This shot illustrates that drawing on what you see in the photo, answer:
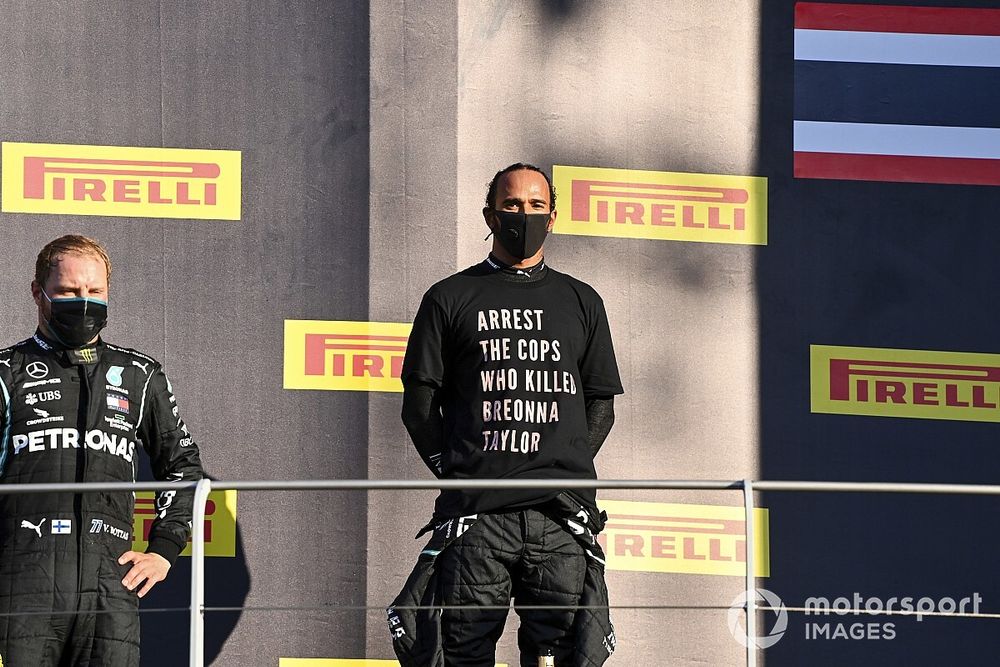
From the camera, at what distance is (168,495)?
2.51 m

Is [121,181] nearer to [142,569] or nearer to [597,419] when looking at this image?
[142,569]

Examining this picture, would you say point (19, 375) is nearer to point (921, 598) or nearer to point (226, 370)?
point (226, 370)

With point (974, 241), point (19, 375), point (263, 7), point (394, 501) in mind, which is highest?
point (263, 7)

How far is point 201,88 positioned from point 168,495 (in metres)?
1.24

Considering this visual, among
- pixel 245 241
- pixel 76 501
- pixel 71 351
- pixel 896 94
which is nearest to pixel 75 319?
pixel 71 351

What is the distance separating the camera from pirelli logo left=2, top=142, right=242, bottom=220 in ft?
10.9

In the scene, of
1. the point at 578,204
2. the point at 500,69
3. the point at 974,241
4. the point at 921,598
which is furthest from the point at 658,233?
the point at 921,598

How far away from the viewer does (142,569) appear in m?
2.41

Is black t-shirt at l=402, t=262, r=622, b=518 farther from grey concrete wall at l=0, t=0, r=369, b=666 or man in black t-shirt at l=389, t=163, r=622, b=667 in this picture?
grey concrete wall at l=0, t=0, r=369, b=666

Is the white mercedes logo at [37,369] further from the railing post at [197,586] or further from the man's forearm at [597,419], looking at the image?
the man's forearm at [597,419]

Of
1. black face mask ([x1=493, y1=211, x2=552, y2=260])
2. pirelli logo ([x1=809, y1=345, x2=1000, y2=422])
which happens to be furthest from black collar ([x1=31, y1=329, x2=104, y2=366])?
pirelli logo ([x1=809, y1=345, x2=1000, y2=422])

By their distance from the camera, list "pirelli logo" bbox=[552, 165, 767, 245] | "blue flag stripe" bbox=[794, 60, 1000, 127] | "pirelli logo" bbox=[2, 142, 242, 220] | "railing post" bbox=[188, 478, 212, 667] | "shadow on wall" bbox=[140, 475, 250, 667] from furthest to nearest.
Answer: "blue flag stripe" bbox=[794, 60, 1000, 127], "pirelli logo" bbox=[552, 165, 767, 245], "pirelli logo" bbox=[2, 142, 242, 220], "shadow on wall" bbox=[140, 475, 250, 667], "railing post" bbox=[188, 478, 212, 667]

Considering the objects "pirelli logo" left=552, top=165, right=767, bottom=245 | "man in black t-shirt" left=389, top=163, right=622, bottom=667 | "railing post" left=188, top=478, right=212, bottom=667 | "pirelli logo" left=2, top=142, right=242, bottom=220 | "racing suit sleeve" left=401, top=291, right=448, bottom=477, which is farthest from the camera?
"pirelli logo" left=552, top=165, right=767, bottom=245

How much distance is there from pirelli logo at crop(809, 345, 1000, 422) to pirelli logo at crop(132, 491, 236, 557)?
1416 mm
